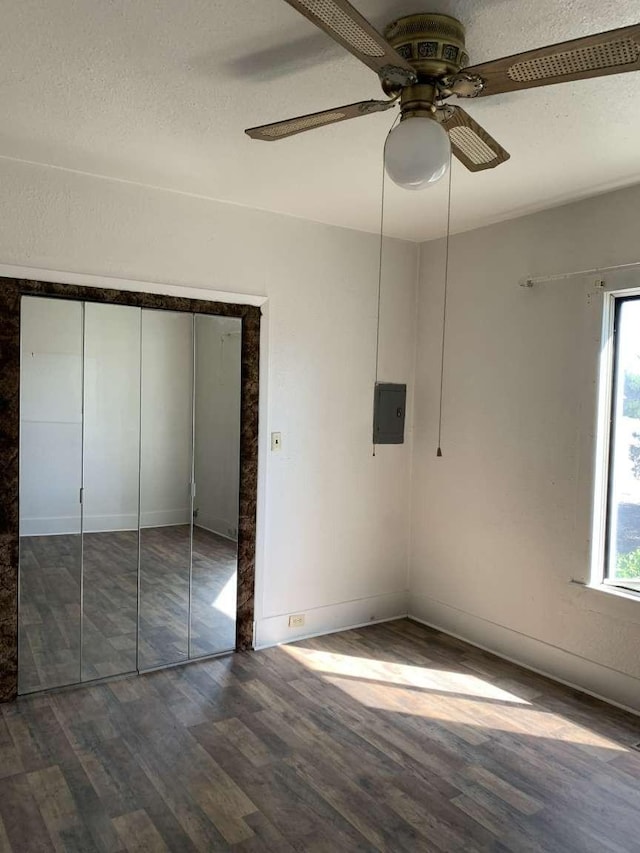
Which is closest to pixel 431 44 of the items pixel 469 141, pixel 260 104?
pixel 469 141

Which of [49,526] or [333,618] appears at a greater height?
[49,526]

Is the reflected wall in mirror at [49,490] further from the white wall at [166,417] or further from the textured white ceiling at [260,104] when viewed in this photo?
the textured white ceiling at [260,104]

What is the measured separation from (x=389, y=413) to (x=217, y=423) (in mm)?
1265

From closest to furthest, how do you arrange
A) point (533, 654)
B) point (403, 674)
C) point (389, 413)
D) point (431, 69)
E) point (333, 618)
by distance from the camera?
point (431, 69)
point (403, 674)
point (533, 654)
point (333, 618)
point (389, 413)

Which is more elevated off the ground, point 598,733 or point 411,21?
point 411,21

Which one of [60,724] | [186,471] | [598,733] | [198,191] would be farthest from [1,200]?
[598,733]

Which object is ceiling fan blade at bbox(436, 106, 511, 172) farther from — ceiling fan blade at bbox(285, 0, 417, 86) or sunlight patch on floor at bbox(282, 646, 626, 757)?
sunlight patch on floor at bbox(282, 646, 626, 757)

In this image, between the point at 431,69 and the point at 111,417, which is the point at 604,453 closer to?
the point at 431,69

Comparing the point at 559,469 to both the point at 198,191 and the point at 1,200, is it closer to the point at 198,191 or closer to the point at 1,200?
the point at 198,191

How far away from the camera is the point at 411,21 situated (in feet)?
5.93

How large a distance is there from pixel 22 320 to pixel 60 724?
187 cm

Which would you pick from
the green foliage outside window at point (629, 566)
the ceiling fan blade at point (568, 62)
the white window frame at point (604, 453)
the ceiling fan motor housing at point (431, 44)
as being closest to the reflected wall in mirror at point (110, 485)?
the ceiling fan motor housing at point (431, 44)

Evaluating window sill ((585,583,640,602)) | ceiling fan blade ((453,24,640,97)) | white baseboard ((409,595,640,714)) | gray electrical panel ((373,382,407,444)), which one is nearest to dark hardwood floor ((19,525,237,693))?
gray electrical panel ((373,382,407,444))

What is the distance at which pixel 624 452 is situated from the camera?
3.36 meters
